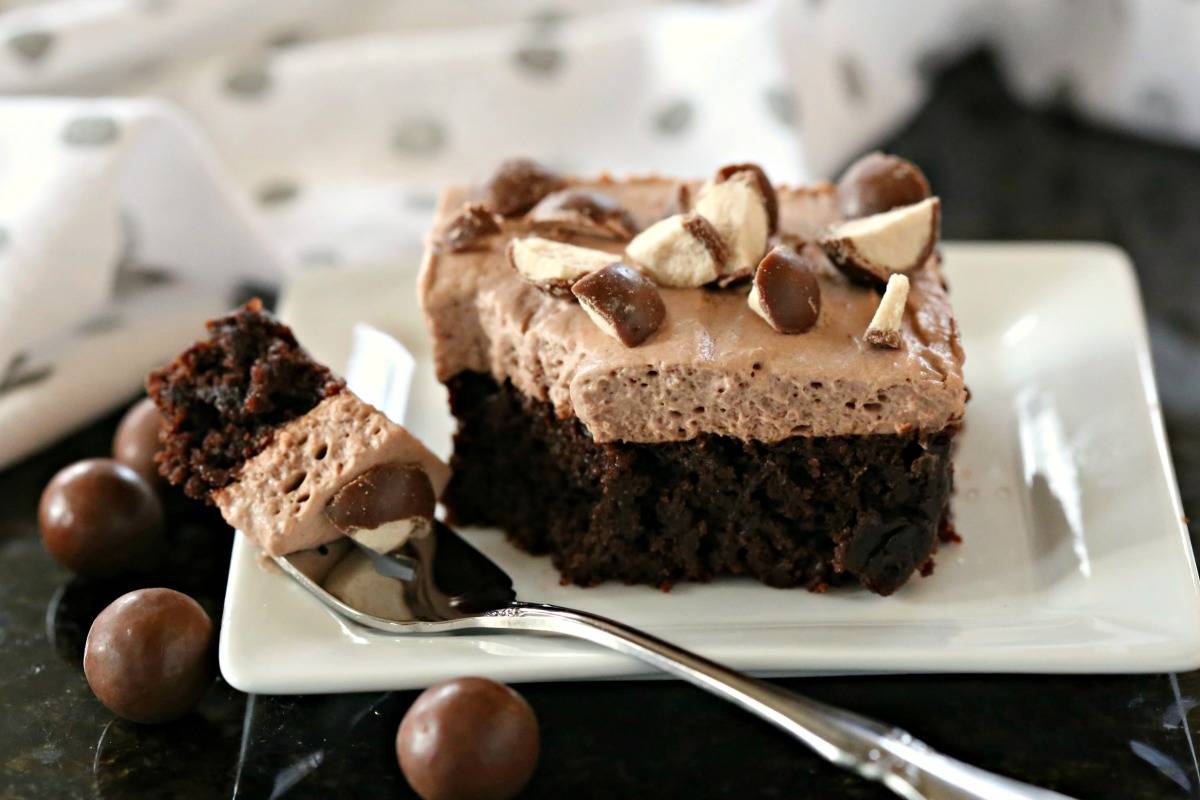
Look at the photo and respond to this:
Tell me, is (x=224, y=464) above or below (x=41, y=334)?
above

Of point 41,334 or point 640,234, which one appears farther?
point 41,334

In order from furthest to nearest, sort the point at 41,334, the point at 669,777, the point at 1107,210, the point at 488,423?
1. the point at 1107,210
2. the point at 41,334
3. the point at 488,423
4. the point at 669,777

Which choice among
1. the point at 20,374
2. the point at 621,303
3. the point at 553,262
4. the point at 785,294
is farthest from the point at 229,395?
the point at 785,294

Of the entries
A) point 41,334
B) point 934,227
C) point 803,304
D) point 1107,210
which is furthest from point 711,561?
point 1107,210

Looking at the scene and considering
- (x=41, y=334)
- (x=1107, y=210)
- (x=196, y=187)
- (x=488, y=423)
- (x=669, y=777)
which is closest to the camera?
(x=669, y=777)

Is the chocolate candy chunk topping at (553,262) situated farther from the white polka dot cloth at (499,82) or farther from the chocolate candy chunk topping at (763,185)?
the white polka dot cloth at (499,82)

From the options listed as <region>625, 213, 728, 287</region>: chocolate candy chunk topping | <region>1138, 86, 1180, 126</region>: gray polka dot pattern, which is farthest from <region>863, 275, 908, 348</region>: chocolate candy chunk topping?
<region>1138, 86, 1180, 126</region>: gray polka dot pattern

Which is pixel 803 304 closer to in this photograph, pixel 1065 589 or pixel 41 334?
pixel 1065 589
